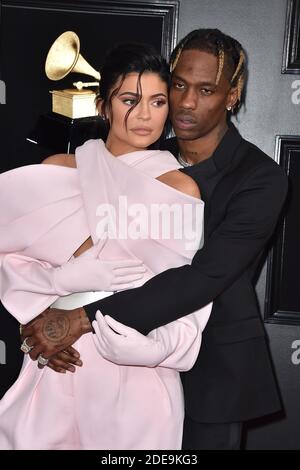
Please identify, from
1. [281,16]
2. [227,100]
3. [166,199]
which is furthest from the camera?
[281,16]

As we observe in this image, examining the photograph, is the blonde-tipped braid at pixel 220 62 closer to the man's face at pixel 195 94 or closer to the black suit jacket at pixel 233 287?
the man's face at pixel 195 94

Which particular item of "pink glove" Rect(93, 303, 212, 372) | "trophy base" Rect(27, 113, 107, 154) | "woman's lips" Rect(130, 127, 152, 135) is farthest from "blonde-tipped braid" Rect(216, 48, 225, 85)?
"pink glove" Rect(93, 303, 212, 372)

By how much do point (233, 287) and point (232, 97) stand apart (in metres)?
0.62

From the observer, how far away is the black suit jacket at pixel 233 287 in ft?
8.78

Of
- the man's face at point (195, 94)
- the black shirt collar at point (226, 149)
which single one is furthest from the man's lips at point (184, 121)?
the black shirt collar at point (226, 149)

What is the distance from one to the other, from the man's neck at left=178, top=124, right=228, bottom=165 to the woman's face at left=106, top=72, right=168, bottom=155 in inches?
11.6

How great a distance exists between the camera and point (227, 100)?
9.71 ft

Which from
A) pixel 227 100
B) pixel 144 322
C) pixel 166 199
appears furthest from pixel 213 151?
pixel 144 322

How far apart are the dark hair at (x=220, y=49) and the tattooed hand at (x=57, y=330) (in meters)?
0.88

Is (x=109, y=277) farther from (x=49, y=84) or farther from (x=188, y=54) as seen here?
(x=49, y=84)

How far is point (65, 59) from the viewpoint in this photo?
3.65 m

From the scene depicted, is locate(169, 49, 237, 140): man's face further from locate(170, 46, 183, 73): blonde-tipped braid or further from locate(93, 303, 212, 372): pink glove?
locate(93, 303, 212, 372): pink glove

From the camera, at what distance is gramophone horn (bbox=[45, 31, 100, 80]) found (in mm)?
3555

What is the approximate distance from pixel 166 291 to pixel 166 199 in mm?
256
